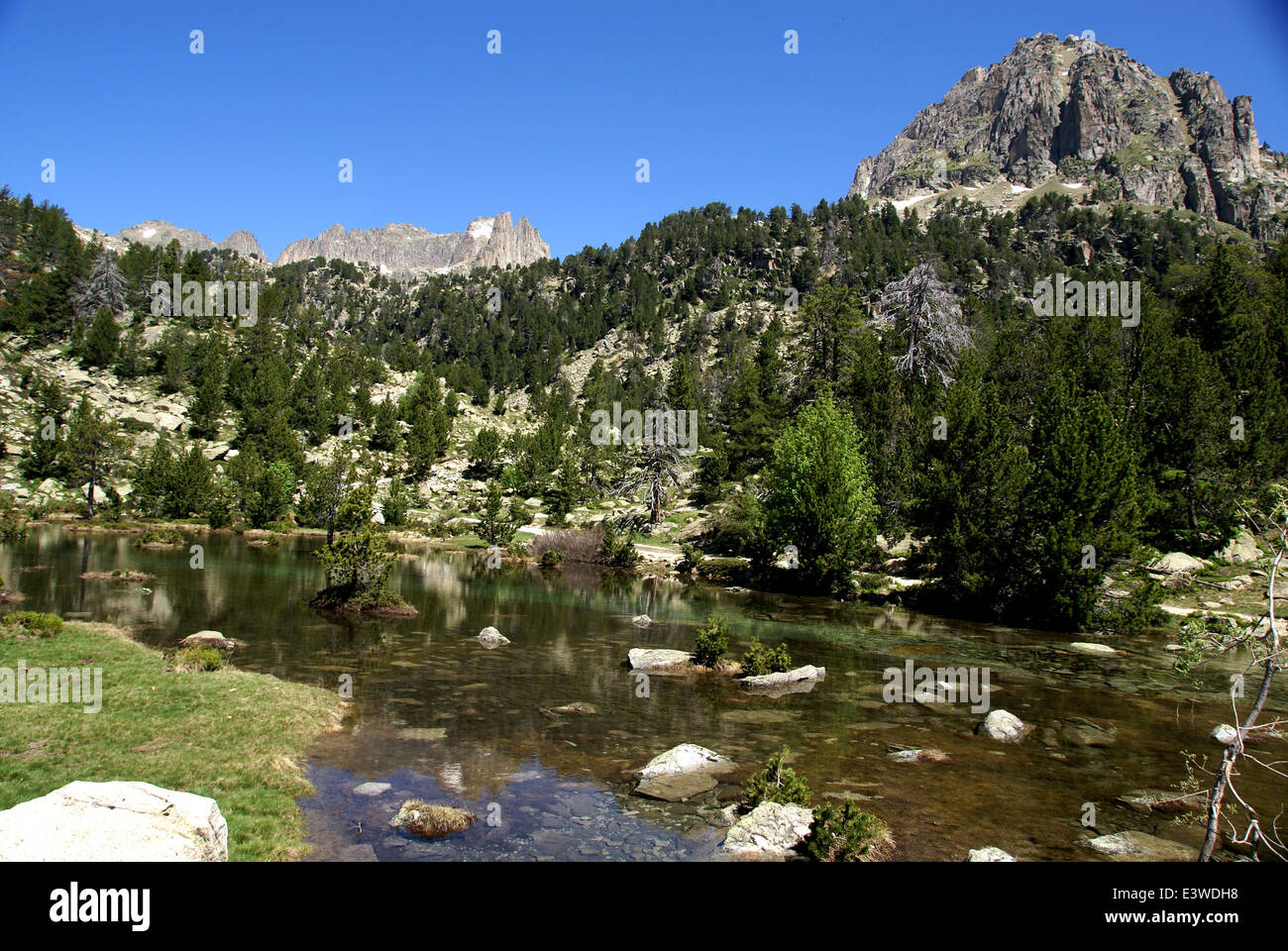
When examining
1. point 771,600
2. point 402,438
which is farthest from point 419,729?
point 402,438

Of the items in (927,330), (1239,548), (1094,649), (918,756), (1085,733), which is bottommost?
(1094,649)

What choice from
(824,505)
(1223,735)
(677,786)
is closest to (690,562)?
(824,505)

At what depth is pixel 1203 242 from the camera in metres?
140

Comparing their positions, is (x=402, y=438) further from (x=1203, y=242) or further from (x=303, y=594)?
(x=1203, y=242)

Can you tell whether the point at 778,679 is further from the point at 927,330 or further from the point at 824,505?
the point at 927,330

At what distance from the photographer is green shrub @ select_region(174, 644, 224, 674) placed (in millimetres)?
19391

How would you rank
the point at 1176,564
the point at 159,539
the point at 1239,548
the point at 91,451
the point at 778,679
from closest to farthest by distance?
the point at 778,679, the point at 1176,564, the point at 1239,548, the point at 159,539, the point at 91,451

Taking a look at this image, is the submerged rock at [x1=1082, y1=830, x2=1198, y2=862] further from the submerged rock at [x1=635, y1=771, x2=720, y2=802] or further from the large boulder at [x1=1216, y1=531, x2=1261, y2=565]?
the large boulder at [x1=1216, y1=531, x2=1261, y2=565]

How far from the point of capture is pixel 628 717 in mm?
19062

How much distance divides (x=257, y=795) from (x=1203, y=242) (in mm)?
183649

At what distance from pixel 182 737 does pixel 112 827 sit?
8.23 meters

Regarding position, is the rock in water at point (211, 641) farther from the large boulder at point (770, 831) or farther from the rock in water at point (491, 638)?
the large boulder at point (770, 831)

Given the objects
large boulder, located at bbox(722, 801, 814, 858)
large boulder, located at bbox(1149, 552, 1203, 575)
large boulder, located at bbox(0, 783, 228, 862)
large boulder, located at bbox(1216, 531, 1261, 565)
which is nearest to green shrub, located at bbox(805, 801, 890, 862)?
large boulder, located at bbox(722, 801, 814, 858)

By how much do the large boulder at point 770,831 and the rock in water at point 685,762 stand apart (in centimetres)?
292
